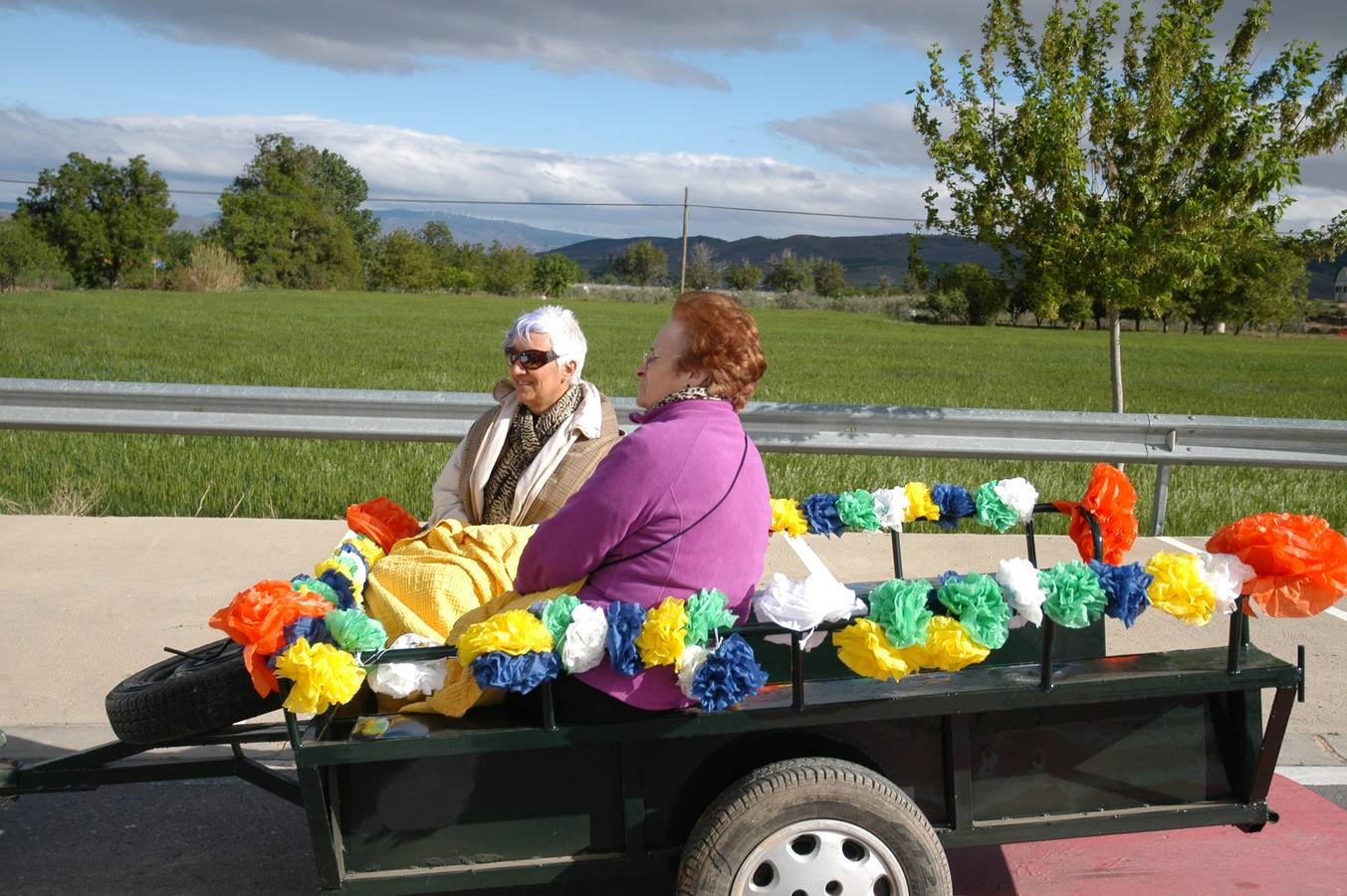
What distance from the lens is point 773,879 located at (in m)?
3.02

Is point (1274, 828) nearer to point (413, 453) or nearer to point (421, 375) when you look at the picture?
point (413, 453)

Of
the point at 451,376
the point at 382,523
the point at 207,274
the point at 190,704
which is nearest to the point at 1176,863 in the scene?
the point at 382,523

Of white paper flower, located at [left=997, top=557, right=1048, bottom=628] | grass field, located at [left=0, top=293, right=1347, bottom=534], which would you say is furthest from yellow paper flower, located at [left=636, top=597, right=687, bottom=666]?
grass field, located at [left=0, top=293, right=1347, bottom=534]

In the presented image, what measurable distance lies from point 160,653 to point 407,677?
304 centimetres

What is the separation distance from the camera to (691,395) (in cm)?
324

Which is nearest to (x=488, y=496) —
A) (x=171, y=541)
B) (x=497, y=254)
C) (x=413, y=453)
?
(x=171, y=541)

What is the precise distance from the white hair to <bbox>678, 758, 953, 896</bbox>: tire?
179cm

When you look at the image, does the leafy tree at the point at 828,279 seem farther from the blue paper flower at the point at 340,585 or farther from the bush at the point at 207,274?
the blue paper flower at the point at 340,585

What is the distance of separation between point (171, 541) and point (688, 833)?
5279mm

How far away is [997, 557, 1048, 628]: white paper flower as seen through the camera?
2959 mm

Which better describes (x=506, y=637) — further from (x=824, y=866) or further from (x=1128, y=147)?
(x=1128, y=147)

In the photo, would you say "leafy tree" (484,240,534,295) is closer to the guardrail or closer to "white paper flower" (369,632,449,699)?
the guardrail

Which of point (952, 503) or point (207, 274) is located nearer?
point (952, 503)

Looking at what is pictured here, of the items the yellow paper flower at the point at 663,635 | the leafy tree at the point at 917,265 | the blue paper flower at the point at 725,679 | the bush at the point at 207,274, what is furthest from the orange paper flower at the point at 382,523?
the bush at the point at 207,274
